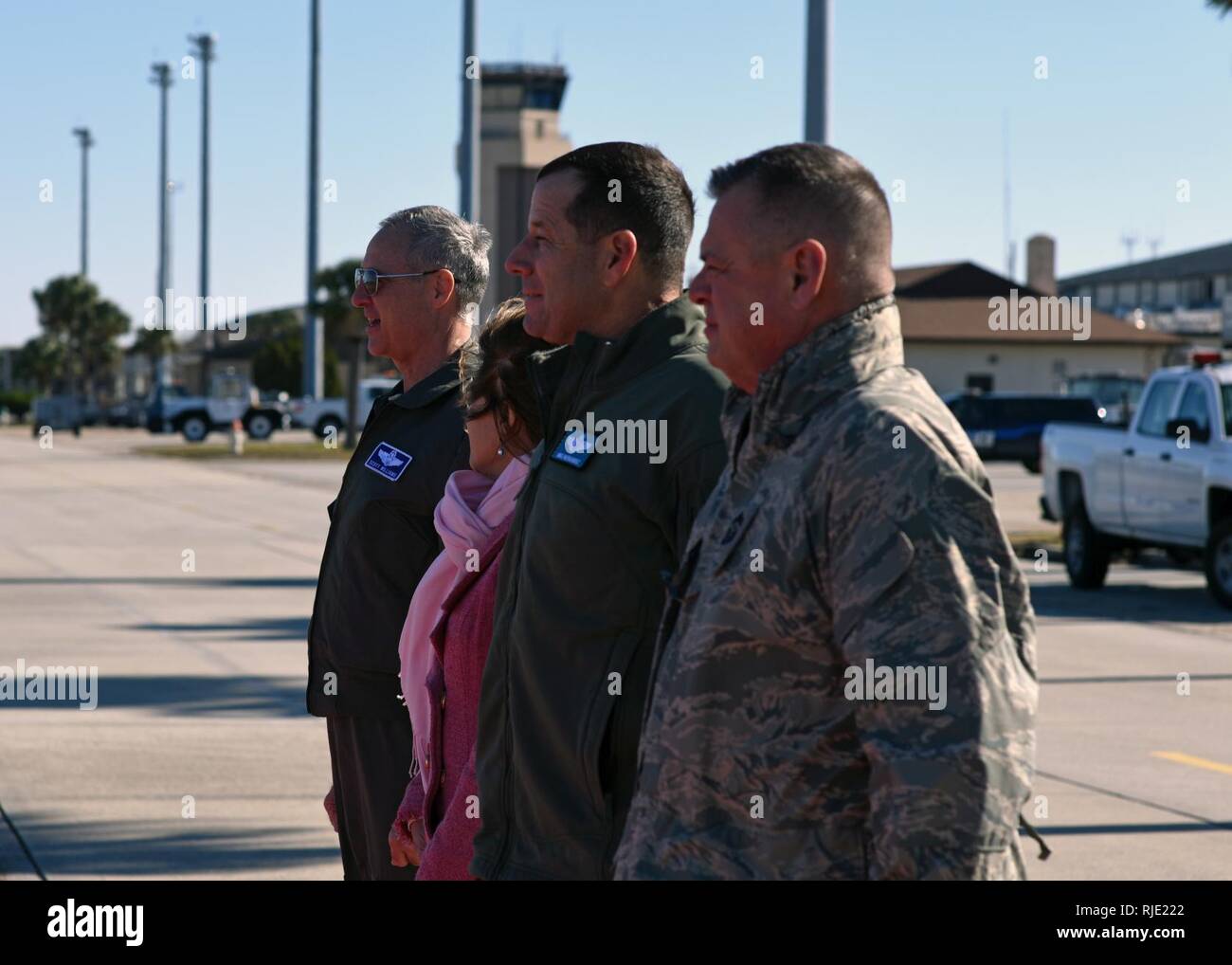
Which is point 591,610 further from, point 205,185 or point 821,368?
point 205,185

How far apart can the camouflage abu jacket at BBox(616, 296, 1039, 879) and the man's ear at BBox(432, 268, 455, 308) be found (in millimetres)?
1927

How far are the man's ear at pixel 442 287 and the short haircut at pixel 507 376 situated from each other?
0.65 m

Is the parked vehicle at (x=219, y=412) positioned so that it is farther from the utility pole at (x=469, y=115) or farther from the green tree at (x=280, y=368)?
the green tree at (x=280, y=368)

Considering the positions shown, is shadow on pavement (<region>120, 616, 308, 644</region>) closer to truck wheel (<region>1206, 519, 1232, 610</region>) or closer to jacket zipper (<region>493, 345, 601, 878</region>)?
truck wheel (<region>1206, 519, 1232, 610</region>)

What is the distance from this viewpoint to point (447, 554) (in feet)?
12.6

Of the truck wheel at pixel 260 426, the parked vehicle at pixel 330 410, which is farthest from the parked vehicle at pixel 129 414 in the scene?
the parked vehicle at pixel 330 410

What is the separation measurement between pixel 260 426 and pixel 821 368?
60.7 meters

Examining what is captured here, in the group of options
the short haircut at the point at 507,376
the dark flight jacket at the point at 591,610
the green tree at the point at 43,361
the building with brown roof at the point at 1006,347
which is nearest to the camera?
the dark flight jacket at the point at 591,610

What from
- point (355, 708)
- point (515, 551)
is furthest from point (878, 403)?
point (355, 708)

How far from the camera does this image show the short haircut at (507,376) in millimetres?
3732

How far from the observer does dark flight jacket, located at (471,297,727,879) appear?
3135mm

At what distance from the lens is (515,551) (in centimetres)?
326

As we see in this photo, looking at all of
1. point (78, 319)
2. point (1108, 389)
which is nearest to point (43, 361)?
point (78, 319)

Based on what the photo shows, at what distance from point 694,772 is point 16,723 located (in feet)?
25.4
